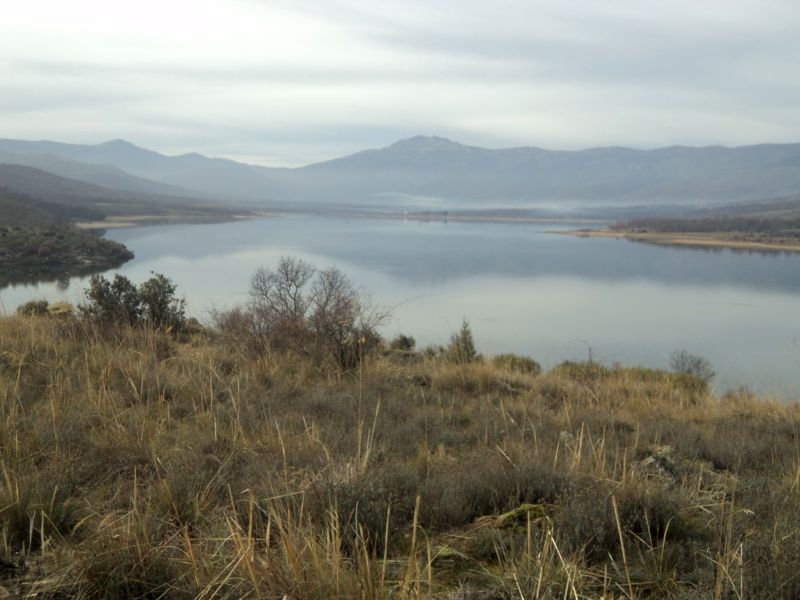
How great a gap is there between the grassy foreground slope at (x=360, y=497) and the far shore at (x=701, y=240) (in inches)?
2886

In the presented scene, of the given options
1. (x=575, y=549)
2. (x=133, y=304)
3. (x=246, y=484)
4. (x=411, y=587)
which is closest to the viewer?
(x=411, y=587)

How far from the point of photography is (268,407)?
412 centimetres

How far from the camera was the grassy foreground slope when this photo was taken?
1.88 metres

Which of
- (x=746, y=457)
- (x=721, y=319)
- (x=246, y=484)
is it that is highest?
(x=246, y=484)

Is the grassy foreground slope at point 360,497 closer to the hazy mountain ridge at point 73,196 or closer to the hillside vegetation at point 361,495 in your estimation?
the hillside vegetation at point 361,495

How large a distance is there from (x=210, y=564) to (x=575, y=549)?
118 centimetres

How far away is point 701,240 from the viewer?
79.8 metres

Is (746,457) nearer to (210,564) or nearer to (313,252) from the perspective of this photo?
(210,564)

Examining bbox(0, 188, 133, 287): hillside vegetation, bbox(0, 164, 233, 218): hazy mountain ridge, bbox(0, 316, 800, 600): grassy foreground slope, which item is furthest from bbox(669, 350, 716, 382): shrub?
bbox(0, 164, 233, 218): hazy mountain ridge

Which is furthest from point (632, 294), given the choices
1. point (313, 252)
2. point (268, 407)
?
point (268, 407)

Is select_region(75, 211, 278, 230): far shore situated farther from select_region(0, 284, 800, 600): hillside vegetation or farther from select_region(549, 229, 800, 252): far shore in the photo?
select_region(0, 284, 800, 600): hillside vegetation

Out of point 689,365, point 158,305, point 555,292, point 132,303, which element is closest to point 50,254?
point 555,292

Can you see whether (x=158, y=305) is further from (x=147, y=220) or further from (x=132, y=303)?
(x=147, y=220)

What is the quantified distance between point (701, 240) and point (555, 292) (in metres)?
49.4
